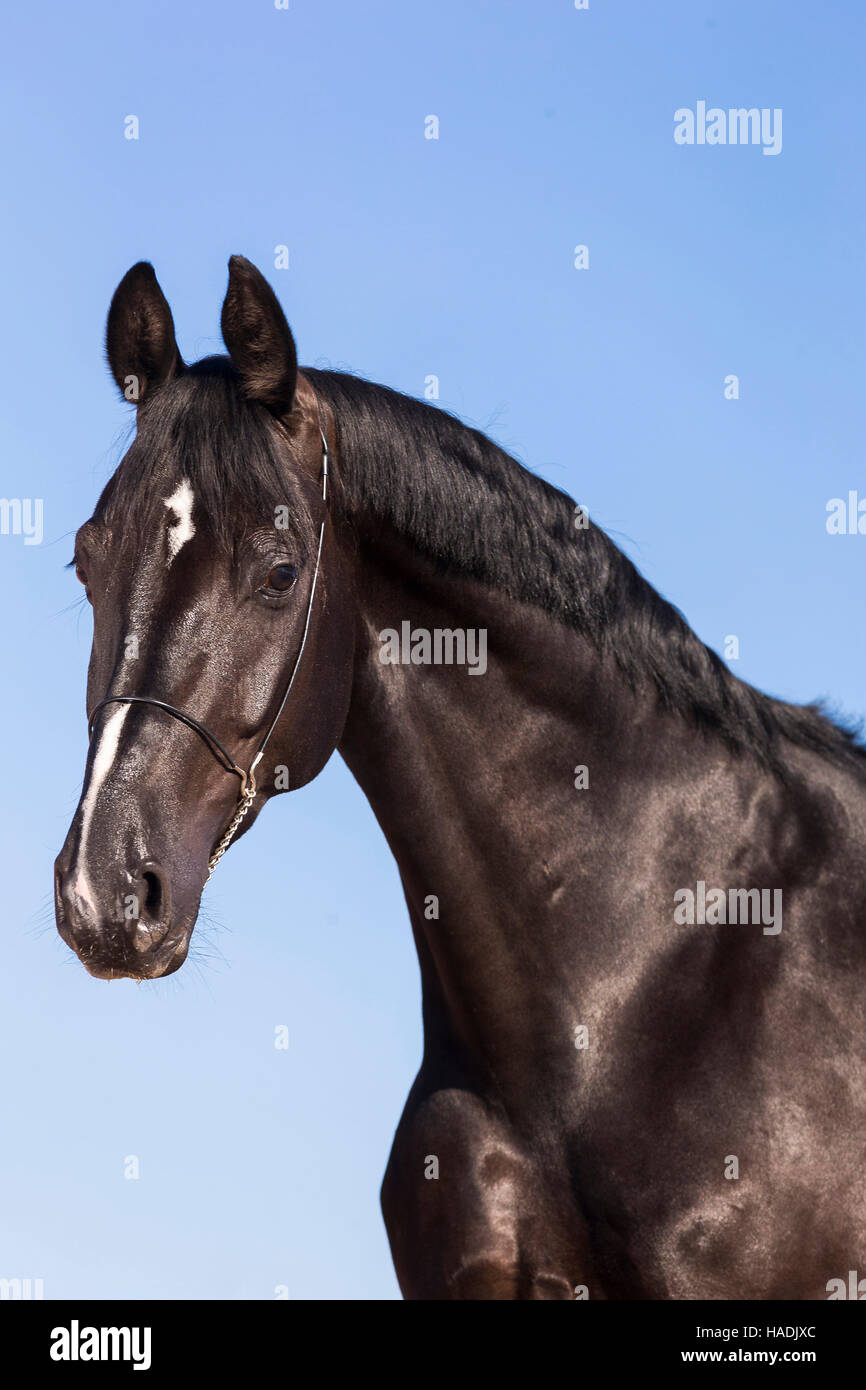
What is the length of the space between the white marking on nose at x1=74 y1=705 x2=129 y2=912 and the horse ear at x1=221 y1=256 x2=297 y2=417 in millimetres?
1263

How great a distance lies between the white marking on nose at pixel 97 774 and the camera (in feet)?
13.3

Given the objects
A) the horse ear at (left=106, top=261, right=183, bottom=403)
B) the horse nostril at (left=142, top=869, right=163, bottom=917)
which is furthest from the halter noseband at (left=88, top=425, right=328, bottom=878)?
the horse ear at (left=106, top=261, right=183, bottom=403)

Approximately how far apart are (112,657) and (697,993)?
2.20 m

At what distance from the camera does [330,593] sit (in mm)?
4906

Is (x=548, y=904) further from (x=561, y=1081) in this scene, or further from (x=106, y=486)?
(x=106, y=486)

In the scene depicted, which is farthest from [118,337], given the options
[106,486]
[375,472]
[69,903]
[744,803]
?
[744,803]

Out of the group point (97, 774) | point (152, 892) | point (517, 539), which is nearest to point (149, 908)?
point (152, 892)

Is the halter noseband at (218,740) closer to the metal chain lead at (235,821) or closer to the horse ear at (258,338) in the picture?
the metal chain lead at (235,821)

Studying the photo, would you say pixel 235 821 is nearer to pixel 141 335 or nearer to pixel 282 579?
pixel 282 579

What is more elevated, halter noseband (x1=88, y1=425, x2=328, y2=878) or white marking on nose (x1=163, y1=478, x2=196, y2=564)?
white marking on nose (x1=163, y1=478, x2=196, y2=564)

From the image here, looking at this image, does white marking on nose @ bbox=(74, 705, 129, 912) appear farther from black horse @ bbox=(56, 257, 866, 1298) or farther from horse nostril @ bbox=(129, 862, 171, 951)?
horse nostril @ bbox=(129, 862, 171, 951)

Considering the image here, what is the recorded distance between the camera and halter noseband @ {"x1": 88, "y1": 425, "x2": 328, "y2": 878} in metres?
4.39

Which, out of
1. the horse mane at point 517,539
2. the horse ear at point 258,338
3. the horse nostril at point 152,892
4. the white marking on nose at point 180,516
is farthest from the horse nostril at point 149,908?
the horse ear at point 258,338

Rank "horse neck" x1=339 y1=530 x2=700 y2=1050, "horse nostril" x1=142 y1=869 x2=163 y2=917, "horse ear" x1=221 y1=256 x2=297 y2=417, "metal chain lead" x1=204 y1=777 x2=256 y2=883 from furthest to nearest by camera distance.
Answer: "horse neck" x1=339 y1=530 x2=700 y2=1050 → "horse ear" x1=221 y1=256 x2=297 y2=417 → "metal chain lead" x1=204 y1=777 x2=256 y2=883 → "horse nostril" x1=142 y1=869 x2=163 y2=917
